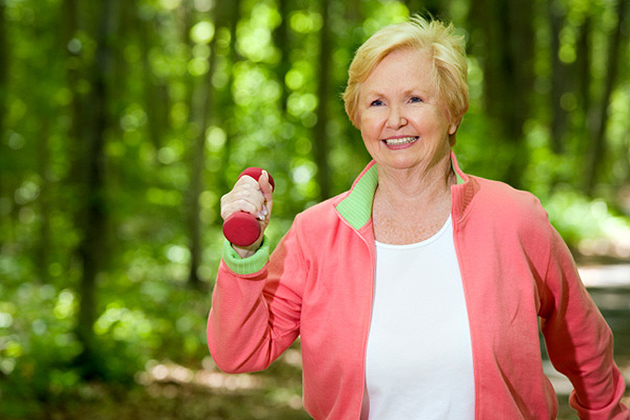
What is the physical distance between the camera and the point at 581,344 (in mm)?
2447

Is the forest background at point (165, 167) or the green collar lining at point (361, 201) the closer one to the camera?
the green collar lining at point (361, 201)

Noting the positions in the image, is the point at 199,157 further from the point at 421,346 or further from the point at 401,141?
the point at 421,346

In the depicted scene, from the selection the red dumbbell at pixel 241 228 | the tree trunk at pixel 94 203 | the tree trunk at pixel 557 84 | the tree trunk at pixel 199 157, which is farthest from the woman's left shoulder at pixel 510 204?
the tree trunk at pixel 557 84

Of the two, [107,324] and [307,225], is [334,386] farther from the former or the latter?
[107,324]

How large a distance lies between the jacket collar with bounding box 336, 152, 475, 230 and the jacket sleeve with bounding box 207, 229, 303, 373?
192mm

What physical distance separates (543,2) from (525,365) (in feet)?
80.7

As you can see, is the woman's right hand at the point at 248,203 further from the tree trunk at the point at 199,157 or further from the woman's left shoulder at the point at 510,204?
the tree trunk at the point at 199,157

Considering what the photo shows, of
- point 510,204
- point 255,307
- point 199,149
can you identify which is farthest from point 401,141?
point 199,149

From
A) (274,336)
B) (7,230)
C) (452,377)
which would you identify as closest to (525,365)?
(452,377)

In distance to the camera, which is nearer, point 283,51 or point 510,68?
point 283,51

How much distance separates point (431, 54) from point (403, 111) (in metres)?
0.19

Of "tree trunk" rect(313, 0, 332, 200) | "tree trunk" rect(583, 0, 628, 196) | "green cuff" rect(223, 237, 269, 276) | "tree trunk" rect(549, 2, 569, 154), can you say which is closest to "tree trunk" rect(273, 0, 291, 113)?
"tree trunk" rect(313, 0, 332, 200)

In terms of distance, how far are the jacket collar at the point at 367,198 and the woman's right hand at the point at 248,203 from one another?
0.28 m

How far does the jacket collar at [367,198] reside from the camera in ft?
7.50
